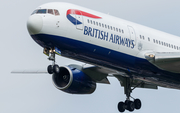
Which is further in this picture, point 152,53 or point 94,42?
point 152,53

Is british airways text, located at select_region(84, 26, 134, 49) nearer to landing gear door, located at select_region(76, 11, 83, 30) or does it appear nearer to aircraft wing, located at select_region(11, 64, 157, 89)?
landing gear door, located at select_region(76, 11, 83, 30)

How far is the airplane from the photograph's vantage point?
2309 cm

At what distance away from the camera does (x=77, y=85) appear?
30031mm

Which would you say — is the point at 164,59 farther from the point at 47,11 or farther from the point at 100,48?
the point at 47,11

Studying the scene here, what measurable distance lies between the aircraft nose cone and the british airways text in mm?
2839

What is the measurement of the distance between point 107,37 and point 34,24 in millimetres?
4803

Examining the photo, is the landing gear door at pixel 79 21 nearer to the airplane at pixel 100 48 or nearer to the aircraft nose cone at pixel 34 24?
the airplane at pixel 100 48

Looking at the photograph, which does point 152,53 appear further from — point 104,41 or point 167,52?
point 104,41

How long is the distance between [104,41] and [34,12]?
4.46 metres

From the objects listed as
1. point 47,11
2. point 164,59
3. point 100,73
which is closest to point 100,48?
point 47,11

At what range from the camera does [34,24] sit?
22266 mm

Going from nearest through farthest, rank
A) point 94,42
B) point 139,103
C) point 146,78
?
point 94,42, point 146,78, point 139,103

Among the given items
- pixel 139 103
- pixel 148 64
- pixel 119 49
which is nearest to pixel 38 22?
pixel 119 49

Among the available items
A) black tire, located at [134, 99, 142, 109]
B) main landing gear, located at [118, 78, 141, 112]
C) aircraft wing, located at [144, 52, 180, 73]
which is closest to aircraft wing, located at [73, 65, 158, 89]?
main landing gear, located at [118, 78, 141, 112]
